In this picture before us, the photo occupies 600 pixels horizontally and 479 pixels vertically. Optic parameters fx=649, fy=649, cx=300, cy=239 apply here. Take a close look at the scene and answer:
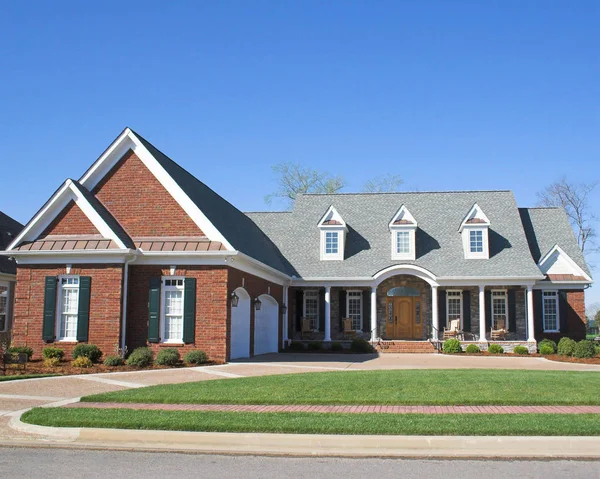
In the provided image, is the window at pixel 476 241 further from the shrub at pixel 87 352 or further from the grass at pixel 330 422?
the grass at pixel 330 422

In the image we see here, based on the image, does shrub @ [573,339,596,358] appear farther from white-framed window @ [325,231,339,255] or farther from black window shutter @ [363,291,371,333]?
white-framed window @ [325,231,339,255]

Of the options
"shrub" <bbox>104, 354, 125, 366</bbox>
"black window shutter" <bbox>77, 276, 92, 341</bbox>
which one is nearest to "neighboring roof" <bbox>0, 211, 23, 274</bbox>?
"black window shutter" <bbox>77, 276, 92, 341</bbox>

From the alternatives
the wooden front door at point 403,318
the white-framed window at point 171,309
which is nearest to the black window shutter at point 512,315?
the wooden front door at point 403,318

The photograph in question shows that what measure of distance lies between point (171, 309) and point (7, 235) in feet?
47.2

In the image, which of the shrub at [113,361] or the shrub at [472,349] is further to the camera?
the shrub at [472,349]

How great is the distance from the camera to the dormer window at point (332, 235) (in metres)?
31.0

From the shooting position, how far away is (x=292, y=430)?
909cm

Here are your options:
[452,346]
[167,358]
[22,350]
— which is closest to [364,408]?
[167,358]

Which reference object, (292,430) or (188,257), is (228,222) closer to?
(188,257)

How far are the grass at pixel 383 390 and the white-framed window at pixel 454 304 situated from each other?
14.0 meters

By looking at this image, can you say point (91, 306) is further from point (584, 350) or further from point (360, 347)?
point (584, 350)

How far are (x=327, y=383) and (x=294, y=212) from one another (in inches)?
801

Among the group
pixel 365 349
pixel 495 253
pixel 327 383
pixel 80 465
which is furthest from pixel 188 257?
pixel 495 253

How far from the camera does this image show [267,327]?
2730 cm
